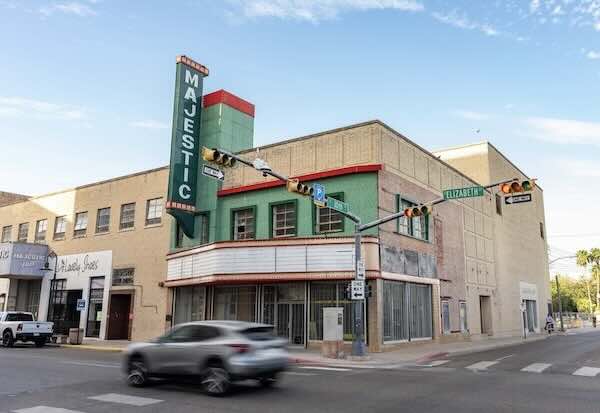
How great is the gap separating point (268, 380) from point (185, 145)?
19.6 m

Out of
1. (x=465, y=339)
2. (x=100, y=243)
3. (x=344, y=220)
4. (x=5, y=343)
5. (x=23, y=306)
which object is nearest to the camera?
(x=344, y=220)

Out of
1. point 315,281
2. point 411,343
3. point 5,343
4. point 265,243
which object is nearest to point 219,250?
point 265,243

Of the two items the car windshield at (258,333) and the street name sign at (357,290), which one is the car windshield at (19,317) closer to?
the street name sign at (357,290)

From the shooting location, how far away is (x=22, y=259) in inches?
1495

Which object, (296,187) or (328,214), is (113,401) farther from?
(328,214)

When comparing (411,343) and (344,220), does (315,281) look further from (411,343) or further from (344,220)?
(411,343)

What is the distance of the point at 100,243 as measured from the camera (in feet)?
118

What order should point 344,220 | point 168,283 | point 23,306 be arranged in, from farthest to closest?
point 23,306 < point 168,283 < point 344,220

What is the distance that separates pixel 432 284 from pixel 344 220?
7.65m

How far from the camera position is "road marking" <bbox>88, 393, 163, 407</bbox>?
9.98 m

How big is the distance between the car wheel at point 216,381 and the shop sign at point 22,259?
31.0 m

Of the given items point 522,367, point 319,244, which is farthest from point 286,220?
point 522,367

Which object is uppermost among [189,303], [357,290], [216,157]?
[216,157]

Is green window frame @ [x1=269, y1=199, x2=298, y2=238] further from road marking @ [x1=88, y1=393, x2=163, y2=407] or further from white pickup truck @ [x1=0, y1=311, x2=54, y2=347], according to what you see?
road marking @ [x1=88, y1=393, x2=163, y2=407]
